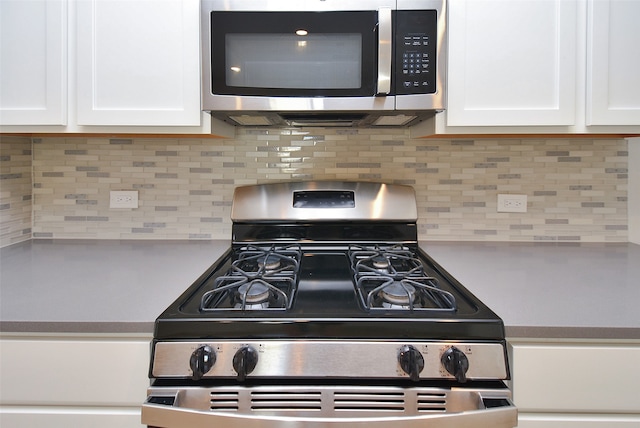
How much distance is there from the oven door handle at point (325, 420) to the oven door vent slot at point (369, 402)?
51 millimetres

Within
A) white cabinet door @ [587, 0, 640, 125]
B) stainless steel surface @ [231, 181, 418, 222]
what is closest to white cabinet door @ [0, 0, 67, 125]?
stainless steel surface @ [231, 181, 418, 222]

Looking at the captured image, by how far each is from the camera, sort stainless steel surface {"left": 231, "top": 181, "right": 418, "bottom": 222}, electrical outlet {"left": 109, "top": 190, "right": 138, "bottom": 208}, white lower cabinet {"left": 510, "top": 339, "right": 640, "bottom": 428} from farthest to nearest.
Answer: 1. electrical outlet {"left": 109, "top": 190, "right": 138, "bottom": 208}
2. stainless steel surface {"left": 231, "top": 181, "right": 418, "bottom": 222}
3. white lower cabinet {"left": 510, "top": 339, "right": 640, "bottom": 428}

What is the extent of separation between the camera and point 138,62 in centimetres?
141

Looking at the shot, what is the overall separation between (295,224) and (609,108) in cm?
110

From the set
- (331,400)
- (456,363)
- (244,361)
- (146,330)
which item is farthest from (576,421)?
(146,330)

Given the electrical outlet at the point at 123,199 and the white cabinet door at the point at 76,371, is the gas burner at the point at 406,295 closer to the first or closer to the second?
the white cabinet door at the point at 76,371

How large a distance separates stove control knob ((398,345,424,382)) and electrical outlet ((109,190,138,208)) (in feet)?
4.20

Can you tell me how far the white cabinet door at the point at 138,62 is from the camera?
141 centimetres

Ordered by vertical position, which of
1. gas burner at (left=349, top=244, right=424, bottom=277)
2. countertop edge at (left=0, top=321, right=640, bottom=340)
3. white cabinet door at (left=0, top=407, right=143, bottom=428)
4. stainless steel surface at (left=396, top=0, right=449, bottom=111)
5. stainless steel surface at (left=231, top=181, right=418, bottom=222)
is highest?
stainless steel surface at (left=396, top=0, right=449, bottom=111)

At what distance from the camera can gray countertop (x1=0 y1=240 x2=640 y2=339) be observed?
98 cm

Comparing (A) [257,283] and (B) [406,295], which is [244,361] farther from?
(B) [406,295]

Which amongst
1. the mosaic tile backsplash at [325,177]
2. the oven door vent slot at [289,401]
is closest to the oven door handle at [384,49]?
the mosaic tile backsplash at [325,177]

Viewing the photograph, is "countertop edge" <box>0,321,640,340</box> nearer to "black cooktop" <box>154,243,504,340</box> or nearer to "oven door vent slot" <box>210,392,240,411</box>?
"black cooktop" <box>154,243,504,340</box>

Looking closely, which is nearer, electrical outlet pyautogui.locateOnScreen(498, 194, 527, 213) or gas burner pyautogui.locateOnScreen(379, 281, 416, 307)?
gas burner pyautogui.locateOnScreen(379, 281, 416, 307)
